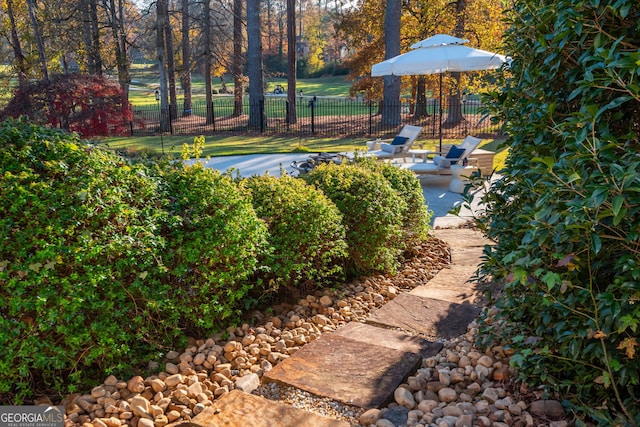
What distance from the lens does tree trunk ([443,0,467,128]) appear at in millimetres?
18453

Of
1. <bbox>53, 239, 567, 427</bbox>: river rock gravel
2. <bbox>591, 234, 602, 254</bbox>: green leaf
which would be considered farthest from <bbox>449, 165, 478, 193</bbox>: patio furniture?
<bbox>591, 234, 602, 254</bbox>: green leaf

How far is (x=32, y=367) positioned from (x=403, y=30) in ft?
61.7

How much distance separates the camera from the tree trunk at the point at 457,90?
18453 millimetres

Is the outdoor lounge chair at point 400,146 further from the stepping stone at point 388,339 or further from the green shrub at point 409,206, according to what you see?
the stepping stone at point 388,339

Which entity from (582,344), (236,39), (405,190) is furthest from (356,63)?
(582,344)

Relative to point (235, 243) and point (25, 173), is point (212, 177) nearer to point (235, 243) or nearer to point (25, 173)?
point (235, 243)

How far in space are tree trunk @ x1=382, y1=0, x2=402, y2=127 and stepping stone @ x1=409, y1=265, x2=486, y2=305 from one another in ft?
44.9

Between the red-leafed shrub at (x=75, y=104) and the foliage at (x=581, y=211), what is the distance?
29.6ft

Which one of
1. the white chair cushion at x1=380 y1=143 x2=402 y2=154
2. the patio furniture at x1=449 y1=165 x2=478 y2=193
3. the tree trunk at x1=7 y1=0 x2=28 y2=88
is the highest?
the tree trunk at x1=7 y1=0 x2=28 y2=88

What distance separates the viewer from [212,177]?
→ 3.38 metres

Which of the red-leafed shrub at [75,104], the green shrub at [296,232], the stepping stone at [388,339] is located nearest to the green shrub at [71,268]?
the green shrub at [296,232]

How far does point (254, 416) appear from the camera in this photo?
7.84 feet

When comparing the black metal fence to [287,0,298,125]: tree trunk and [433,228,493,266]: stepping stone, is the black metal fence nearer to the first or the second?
[287,0,298,125]: tree trunk

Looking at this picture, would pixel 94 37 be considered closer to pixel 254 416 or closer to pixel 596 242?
pixel 254 416
